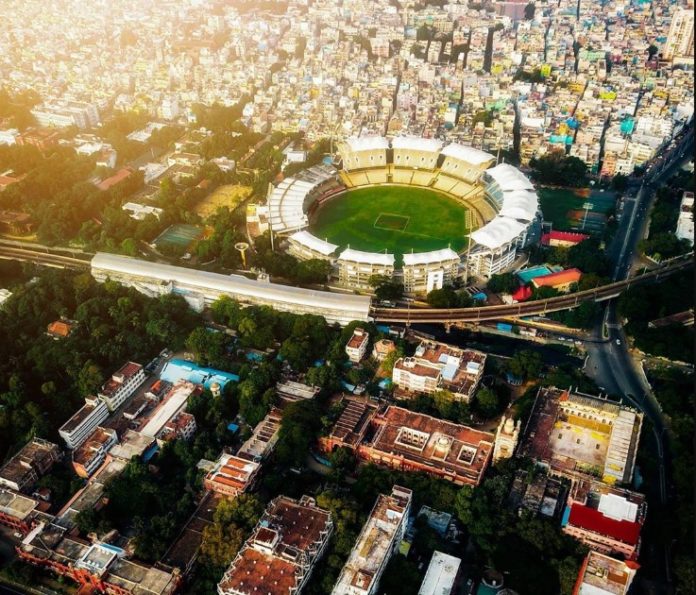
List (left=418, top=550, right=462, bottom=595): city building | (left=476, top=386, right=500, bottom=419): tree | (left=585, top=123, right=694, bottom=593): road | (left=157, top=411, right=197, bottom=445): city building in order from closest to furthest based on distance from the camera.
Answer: (left=418, top=550, right=462, bottom=595): city building < (left=585, top=123, right=694, bottom=593): road < (left=157, top=411, right=197, bottom=445): city building < (left=476, top=386, right=500, bottom=419): tree

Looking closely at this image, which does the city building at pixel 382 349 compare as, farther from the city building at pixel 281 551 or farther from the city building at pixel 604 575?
the city building at pixel 604 575

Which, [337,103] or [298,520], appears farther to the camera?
[337,103]

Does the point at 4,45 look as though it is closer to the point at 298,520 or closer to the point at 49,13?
the point at 49,13

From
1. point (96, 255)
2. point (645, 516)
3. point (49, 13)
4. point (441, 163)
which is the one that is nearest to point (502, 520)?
point (645, 516)

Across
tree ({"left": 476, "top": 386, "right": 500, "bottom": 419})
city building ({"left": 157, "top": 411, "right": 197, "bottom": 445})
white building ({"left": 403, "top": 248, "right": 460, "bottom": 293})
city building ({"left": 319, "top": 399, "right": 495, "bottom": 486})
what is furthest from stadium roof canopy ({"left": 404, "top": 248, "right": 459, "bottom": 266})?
city building ({"left": 157, "top": 411, "right": 197, "bottom": 445})

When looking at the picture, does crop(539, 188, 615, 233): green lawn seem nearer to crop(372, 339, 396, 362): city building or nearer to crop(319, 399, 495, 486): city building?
crop(372, 339, 396, 362): city building

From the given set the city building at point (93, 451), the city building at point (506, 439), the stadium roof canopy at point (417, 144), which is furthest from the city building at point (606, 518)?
the stadium roof canopy at point (417, 144)
